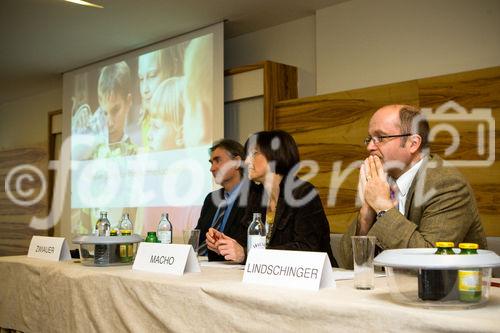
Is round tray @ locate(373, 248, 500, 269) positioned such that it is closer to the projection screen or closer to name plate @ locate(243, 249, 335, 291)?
name plate @ locate(243, 249, 335, 291)

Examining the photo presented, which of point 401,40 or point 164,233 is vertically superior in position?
point 401,40

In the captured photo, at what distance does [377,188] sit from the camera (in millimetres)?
1646

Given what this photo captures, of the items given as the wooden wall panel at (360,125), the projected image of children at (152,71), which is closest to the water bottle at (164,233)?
the wooden wall panel at (360,125)

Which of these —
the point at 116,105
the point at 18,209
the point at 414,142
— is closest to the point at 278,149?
the point at 414,142

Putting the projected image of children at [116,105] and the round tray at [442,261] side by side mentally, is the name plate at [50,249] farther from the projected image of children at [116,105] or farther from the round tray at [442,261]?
the projected image of children at [116,105]

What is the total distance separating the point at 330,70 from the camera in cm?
455

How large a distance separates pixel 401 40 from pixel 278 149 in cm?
225

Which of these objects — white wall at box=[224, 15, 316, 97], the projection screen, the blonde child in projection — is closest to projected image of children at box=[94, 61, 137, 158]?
the projection screen

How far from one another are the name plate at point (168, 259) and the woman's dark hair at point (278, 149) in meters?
0.76

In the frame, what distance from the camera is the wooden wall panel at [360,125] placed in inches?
126

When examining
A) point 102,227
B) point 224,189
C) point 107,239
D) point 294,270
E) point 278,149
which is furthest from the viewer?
point 224,189

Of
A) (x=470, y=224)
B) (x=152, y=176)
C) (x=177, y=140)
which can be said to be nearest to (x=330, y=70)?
(x=177, y=140)

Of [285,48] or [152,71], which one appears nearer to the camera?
[285,48]

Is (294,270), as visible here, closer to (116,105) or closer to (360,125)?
(360,125)
